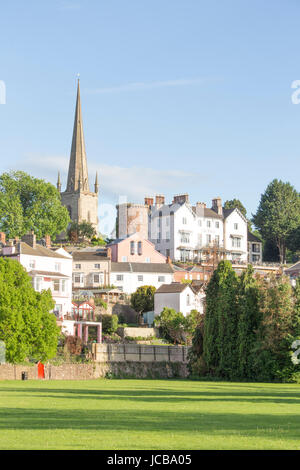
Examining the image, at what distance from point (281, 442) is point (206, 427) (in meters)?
3.60

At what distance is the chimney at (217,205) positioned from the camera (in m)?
141

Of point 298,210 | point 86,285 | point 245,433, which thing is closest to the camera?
point 245,433

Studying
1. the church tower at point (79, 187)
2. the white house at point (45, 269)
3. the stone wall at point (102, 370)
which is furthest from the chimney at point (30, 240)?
the church tower at point (79, 187)

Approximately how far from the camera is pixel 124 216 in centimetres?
13525

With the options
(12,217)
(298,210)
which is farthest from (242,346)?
(298,210)

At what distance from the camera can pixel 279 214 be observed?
145m

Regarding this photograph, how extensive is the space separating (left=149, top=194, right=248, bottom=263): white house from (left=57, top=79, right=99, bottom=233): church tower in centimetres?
3333

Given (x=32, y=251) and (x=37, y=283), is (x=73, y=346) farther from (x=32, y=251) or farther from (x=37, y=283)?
(x=32, y=251)

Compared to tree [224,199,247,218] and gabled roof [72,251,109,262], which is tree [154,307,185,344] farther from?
tree [224,199,247,218]

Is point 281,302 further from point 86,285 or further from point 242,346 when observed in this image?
point 86,285

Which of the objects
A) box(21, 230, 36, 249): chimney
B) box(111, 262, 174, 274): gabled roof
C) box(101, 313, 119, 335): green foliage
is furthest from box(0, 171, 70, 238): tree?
box(101, 313, 119, 335): green foliage

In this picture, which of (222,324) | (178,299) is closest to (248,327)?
(222,324)

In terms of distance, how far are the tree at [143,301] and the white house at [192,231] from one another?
31.1 m

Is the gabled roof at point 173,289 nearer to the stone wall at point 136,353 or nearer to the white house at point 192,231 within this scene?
the stone wall at point 136,353
